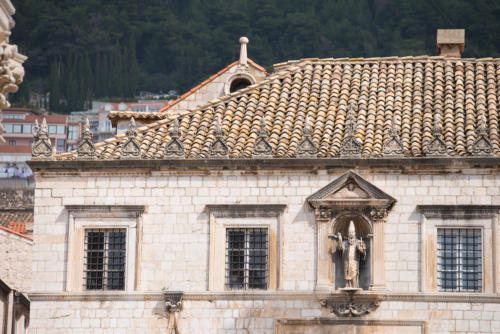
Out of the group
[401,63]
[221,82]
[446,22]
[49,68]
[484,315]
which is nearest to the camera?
[484,315]

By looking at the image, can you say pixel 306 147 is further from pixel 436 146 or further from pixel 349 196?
pixel 436 146

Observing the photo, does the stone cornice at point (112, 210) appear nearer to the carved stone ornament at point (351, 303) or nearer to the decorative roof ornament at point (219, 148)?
the decorative roof ornament at point (219, 148)

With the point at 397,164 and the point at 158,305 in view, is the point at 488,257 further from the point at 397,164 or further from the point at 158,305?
the point at 158,305

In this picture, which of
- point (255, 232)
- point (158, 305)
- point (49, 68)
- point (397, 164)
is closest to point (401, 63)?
point (397, 164)

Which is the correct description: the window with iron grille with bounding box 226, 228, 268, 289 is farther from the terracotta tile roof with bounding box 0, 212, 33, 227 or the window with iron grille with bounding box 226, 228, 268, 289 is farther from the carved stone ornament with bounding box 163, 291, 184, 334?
the terracotta tile roof with bounding box 0, 212, 33, 227

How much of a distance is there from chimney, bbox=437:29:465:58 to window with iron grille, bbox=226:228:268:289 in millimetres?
11383

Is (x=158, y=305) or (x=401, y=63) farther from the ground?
(x=401, y=63)

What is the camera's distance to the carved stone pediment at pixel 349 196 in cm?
3253

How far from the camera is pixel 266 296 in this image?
32.5 m

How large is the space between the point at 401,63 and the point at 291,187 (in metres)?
6.61

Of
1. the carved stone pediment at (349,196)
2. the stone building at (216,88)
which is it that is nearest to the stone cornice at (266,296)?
the carved stone pediment at (349,196)

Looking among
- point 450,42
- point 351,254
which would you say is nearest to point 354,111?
point 351,254

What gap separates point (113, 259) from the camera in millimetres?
33031

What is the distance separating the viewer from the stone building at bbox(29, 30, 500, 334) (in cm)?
3228
